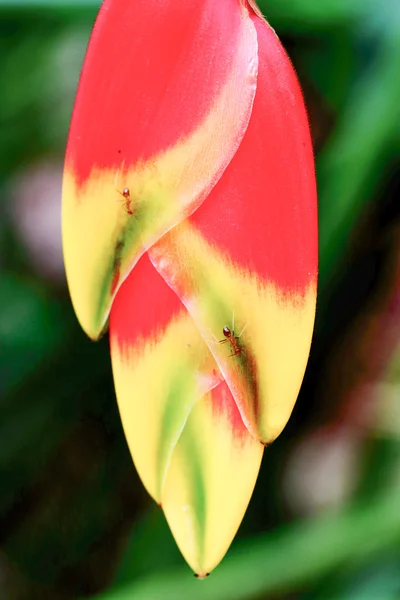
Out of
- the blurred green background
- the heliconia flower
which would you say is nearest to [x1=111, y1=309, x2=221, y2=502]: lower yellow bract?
the heliconia flower

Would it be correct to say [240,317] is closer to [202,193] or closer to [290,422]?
[202,193]

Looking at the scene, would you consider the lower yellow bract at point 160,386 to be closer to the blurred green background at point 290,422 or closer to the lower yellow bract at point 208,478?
the lower yellow bract at point 208,478

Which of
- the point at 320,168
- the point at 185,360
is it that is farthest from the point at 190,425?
the point at 320,168

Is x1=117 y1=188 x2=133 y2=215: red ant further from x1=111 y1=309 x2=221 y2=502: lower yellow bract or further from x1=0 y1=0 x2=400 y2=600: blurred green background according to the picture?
x1=0 y1=0 x2=400 y2=600: blurred green background

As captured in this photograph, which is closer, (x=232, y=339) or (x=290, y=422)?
(x=232, y=339)

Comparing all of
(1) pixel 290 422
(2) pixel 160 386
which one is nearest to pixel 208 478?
(2) pixel 160 386
